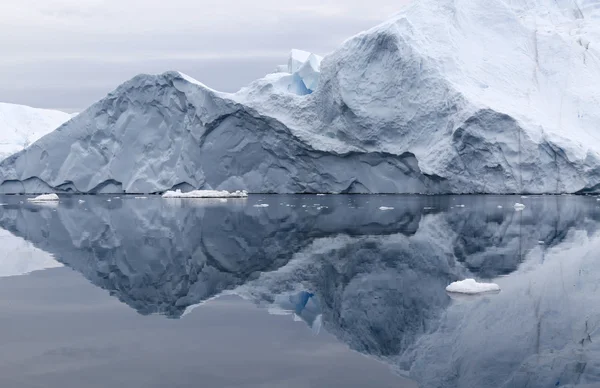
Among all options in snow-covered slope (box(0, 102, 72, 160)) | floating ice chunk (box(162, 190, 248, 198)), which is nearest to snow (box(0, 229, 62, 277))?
floating ice chunk (box(162, 190, 248, 198))

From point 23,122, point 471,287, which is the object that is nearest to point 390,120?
point 471,287

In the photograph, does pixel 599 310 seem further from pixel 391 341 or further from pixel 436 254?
pixel 436 254

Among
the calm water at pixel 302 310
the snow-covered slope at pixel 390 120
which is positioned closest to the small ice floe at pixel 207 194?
the snow-covered slope at pixel 390 120

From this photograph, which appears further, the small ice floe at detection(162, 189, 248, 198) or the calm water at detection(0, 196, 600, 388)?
the small ice floe at detection(162, 189, 248, 198)

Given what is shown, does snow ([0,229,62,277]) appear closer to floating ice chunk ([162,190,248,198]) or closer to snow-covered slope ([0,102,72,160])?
floating ice chunk ([162,190,248,198])

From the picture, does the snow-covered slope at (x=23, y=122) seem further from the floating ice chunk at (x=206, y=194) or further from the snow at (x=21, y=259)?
the snow at (x=21, y=259)
